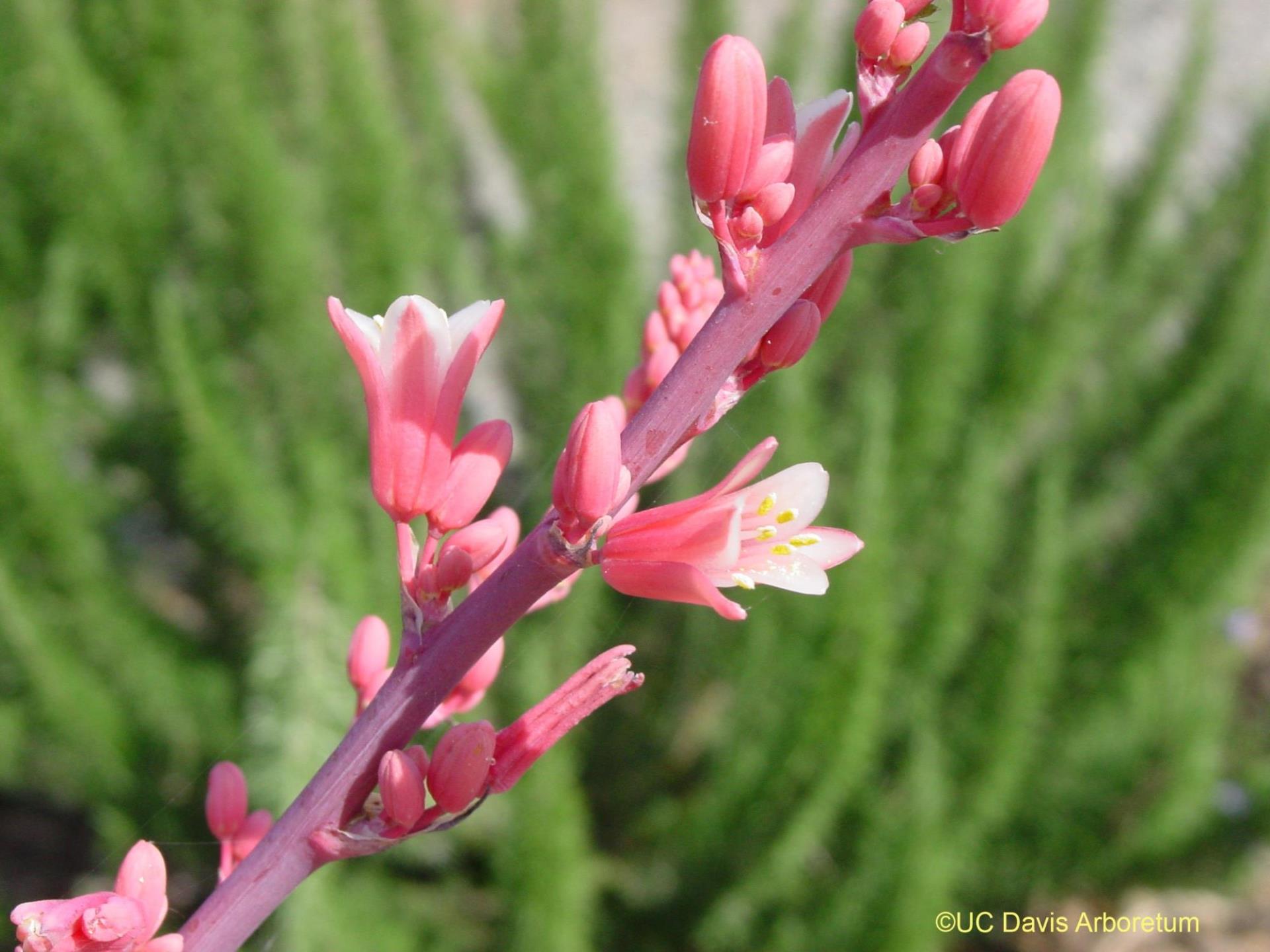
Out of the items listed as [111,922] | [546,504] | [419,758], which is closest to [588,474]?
[419,758]

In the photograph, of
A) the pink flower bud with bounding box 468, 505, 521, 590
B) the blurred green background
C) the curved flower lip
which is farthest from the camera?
the blurred green background

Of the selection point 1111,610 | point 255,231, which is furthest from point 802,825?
point 255,231

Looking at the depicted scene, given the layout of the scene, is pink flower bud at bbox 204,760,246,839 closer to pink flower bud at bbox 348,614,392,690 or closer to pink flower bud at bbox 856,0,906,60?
pink flower bud at bbox 348,614,392,690

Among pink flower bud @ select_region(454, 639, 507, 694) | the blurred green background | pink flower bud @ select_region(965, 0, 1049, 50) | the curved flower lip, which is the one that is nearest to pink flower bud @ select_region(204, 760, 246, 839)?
pink flower bud @ select_region(454, 639, 507, 694)

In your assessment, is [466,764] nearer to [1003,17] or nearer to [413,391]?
[413,391]

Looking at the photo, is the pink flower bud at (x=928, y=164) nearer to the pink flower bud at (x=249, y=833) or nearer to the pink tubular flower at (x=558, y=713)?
the pink tubular flower at (x=558, y=713)
